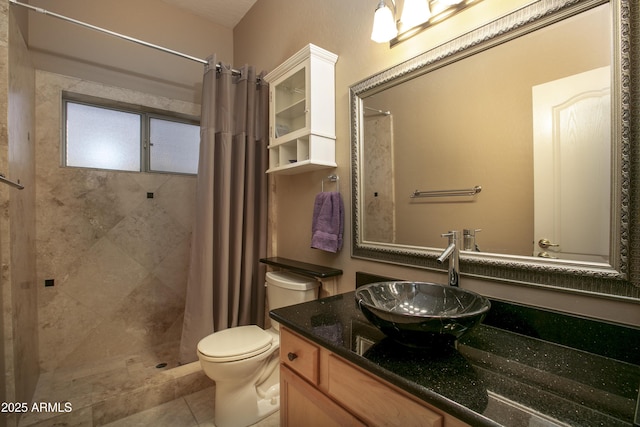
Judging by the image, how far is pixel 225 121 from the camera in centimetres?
203

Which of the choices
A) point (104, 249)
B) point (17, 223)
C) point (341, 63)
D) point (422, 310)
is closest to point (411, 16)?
point (341, 63)

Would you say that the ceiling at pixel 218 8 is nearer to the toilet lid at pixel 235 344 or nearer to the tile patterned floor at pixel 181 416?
the toilet lid at pixel 235 344

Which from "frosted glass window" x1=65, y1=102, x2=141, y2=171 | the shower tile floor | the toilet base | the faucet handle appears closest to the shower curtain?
the shower tile floor

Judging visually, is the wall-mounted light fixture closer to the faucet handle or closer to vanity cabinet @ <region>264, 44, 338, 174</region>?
vanity cabinet @ <region>264, 44, 338, 174</region>

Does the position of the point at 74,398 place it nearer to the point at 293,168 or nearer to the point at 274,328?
the point at 274,328

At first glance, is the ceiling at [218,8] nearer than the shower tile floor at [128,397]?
No

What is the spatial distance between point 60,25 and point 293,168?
2059 millimetres

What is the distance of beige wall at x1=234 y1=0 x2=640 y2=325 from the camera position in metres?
1.00

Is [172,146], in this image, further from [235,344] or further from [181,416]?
[181,416]

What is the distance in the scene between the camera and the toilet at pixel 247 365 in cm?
152

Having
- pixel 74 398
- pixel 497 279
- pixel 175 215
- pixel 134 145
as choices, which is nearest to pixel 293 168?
pixel 497 279

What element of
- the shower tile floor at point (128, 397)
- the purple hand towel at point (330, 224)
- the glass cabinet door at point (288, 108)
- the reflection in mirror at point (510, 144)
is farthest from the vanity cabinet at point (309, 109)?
the shower tile floor at point (128, 397)

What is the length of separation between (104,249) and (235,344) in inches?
57.5

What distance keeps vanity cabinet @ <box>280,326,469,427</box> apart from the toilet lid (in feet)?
1.64
